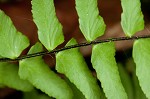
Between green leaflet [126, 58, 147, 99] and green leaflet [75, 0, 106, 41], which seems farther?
green leaflet [126, 58, 147, 99]

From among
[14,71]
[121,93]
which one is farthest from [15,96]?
[121,93]

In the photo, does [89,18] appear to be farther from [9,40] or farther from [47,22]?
[9,40]

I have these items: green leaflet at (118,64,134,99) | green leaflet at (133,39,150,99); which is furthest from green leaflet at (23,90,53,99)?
green leaflet at (133,39,150,99)

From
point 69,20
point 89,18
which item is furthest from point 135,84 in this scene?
point 89,18

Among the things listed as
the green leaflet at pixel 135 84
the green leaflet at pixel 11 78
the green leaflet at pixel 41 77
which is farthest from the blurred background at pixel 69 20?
the green leaflet at pixel 41 77

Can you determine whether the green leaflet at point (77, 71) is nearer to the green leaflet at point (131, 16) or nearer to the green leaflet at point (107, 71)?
the green leaflet at point (107, 71)

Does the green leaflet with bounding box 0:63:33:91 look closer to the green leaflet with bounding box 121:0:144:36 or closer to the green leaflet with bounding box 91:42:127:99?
the green leaflet with bounding box 91:42:127:99
